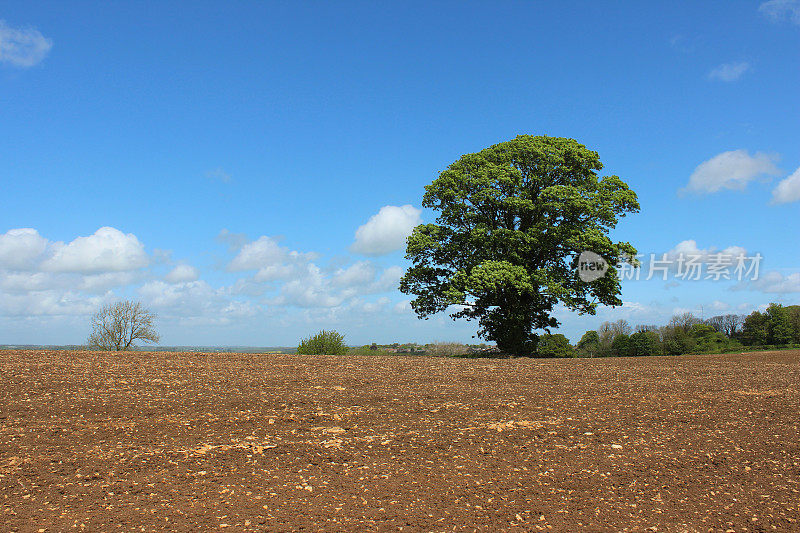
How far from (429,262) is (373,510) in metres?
16.1

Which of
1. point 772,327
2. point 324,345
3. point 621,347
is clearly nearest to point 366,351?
point 324,345

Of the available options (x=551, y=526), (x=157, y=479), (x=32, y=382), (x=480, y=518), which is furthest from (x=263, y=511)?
(x=32, y=382)

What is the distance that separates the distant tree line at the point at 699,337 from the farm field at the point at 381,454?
1276 centimetres

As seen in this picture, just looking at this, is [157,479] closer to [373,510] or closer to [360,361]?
[373,510]

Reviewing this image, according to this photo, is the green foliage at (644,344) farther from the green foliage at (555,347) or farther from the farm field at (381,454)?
the farm field at (381,454)

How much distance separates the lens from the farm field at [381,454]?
14.7ft

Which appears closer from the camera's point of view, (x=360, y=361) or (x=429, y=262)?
(x=360, y=361)

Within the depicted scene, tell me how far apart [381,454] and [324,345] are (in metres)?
10.8

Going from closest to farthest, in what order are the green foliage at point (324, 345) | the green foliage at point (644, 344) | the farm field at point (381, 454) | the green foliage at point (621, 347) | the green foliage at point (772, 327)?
1. the farm field at point (381, 454)
2. the green foliage at point (324, 345)
3. the green foliage at point (644, 344)
4. the green foliage at point (621, 347)
5. the green foliage at point (772, 327)

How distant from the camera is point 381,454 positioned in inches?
223

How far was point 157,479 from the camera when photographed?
16.4 feet

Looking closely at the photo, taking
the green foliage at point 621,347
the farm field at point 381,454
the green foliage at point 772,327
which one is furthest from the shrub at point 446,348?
the green foliage at point 772,327

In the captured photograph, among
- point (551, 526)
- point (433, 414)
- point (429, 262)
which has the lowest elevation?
point (551, 526)

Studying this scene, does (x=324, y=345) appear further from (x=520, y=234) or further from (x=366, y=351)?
(x=520, y=234)
